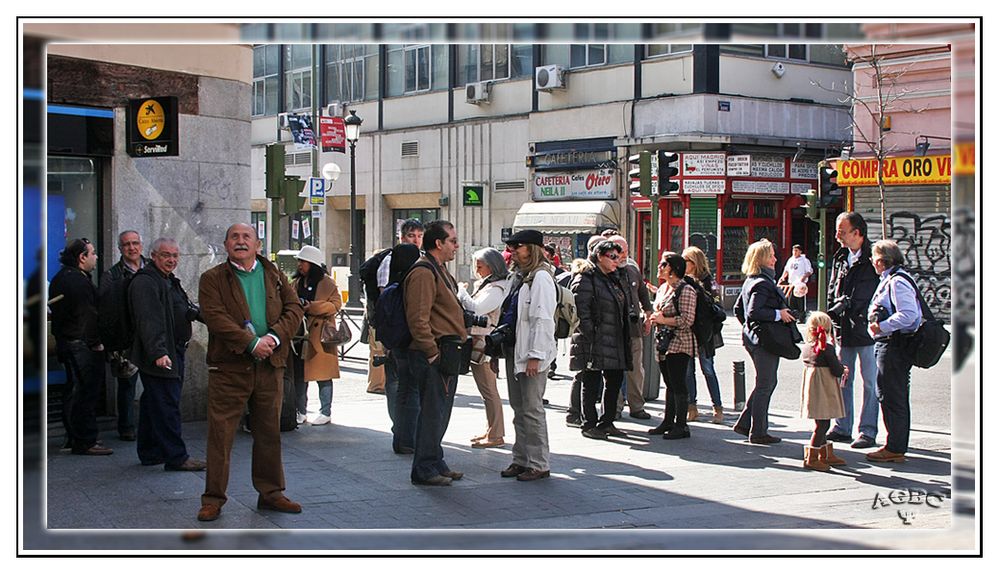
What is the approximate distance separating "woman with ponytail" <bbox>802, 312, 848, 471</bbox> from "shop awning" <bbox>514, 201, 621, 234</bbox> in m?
23.2

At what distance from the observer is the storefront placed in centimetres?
2573

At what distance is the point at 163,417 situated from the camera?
8.85 m

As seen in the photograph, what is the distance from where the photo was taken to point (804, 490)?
27.7ft

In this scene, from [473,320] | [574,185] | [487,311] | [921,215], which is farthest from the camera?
[574,185]

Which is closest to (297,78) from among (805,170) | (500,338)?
(805,170)

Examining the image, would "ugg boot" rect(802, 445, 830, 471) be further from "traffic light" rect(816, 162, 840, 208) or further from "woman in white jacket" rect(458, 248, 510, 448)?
"traffic light" rect(816, 162, 840, 208)

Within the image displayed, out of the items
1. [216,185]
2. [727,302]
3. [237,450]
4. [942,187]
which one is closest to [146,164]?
[216,185]

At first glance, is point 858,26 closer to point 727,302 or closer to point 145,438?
point 145,438

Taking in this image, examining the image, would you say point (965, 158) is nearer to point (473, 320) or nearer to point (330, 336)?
point (473, 320)

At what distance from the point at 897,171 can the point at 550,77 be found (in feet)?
35.4

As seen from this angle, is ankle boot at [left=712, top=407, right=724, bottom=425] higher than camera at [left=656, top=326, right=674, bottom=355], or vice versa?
camera at [left=656, top=326, right=674, bottom=355]

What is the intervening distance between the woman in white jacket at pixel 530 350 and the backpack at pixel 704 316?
80.9 inches

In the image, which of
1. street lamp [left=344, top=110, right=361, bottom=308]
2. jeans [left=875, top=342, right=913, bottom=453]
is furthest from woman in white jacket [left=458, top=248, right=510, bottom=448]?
street lamp [left=344, top=110, right=361, bottom=308]

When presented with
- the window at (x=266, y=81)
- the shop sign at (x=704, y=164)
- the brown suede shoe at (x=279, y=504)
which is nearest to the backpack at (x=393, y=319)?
the brown suede shoe at (x=279, y=504)
